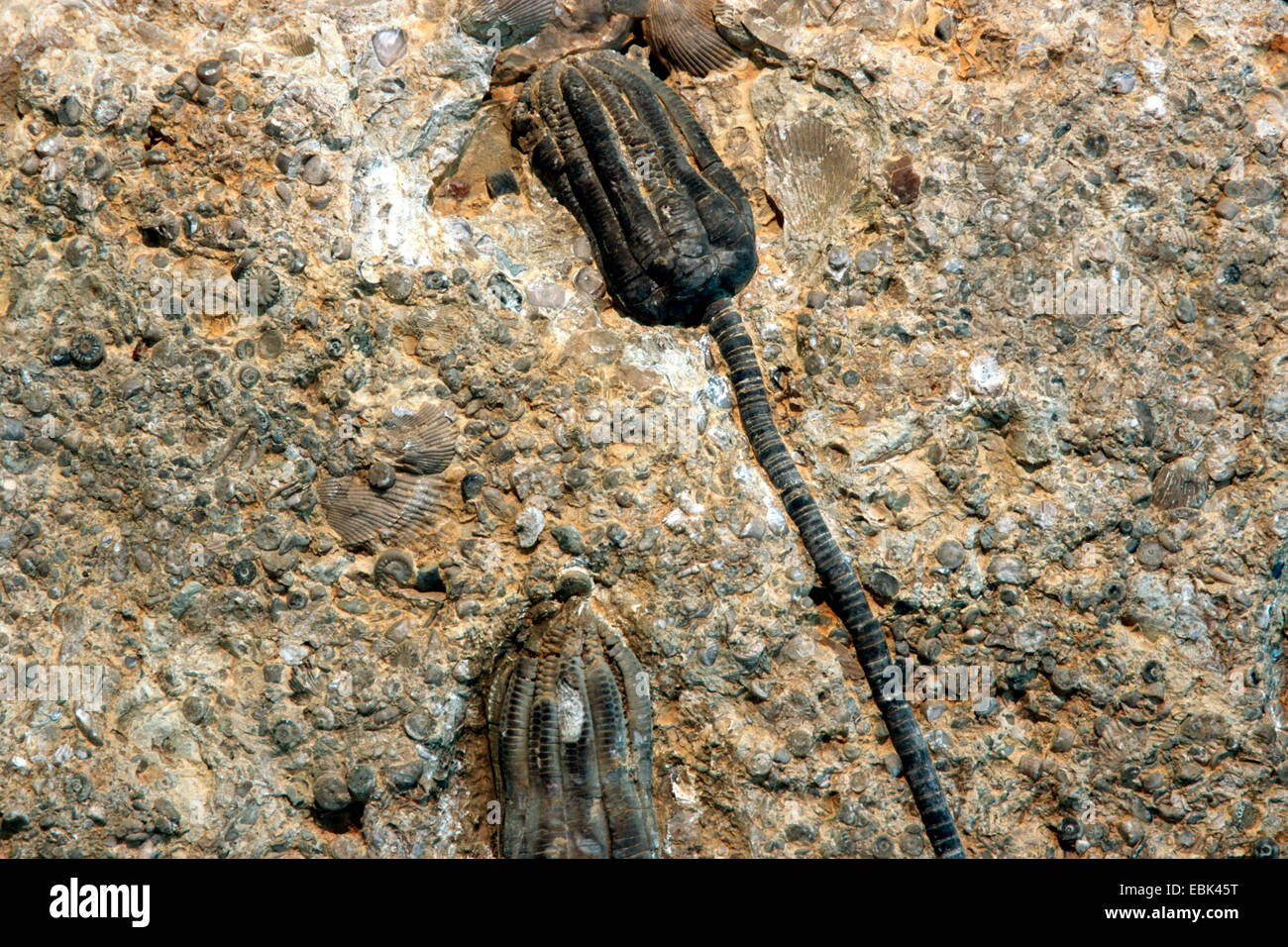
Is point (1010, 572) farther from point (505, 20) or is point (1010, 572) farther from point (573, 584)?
point (505, 20)

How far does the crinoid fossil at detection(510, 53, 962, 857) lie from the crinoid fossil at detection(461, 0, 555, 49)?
0.64 ft

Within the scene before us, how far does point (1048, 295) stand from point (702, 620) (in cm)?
168

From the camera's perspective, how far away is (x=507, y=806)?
11.0 feet

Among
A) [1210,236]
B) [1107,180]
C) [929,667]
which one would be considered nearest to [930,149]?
[1107,180]

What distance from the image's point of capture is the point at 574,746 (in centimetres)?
330

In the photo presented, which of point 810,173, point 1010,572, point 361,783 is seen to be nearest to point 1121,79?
point 810,173

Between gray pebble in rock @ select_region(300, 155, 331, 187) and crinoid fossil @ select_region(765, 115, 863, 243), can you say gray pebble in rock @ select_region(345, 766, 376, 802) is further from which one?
crinoid fossil @ select_region(765, 115, 863, 243)

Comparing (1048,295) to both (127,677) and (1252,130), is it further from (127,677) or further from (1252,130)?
(127,677)

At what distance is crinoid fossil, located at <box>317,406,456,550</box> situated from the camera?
11.2 feet

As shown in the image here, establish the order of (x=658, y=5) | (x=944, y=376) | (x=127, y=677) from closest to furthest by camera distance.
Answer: (x=127, y=677) → (x=944, y=376) → (x=658, y=5)

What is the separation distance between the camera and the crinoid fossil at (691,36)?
3896mm

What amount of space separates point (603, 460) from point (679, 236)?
2.66 feet

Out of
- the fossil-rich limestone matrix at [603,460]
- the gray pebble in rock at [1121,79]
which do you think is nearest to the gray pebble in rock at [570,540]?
the fossil-rich limestone matrix at [603,460]

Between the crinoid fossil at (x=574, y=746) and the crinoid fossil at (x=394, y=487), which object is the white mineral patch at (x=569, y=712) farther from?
the crinoid fossil at (x=394, y=487)
